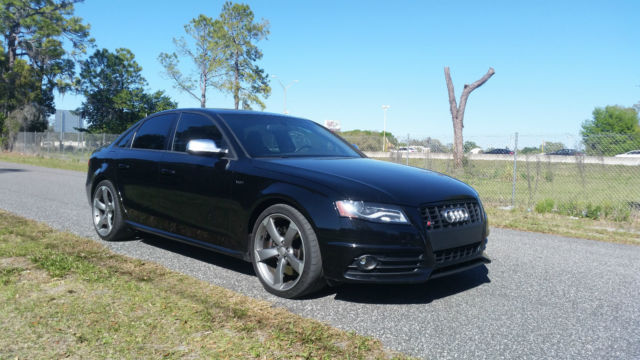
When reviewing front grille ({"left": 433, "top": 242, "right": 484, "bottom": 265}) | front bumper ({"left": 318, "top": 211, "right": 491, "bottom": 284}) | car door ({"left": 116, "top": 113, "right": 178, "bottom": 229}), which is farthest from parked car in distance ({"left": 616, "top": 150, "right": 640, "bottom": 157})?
car door ({"left": 116, "top": 113, "right": 178, "bottom": 229})

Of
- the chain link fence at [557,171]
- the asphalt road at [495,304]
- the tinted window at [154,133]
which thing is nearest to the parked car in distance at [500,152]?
the chain link fence at [557,171]

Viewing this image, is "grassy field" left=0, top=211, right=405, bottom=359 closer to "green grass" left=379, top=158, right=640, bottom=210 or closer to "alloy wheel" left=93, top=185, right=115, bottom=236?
"alloy wheel" left=93, top=185, right=115, bottom=236

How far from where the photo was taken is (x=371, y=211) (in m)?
3.56

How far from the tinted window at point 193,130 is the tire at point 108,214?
4.23 feet

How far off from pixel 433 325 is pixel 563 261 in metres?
3.10

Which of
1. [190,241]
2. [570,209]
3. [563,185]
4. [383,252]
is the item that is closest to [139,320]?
[190,241]

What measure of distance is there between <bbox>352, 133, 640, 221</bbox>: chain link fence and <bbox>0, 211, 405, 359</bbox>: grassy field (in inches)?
341

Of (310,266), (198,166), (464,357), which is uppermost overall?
(198,166)

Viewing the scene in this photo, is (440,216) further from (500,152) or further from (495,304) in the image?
(500,152)

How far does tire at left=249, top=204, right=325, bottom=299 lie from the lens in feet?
12.1

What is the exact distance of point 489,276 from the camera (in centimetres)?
486

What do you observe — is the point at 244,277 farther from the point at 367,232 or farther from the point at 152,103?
the point at 152,103

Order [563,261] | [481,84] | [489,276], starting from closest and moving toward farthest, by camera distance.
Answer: [489,276]
[563,261]
[481,84]

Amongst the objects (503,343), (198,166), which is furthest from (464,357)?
(198,166)
